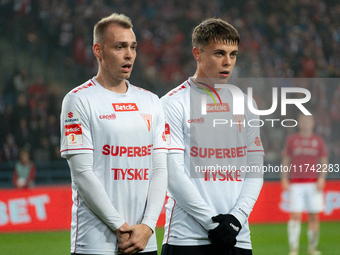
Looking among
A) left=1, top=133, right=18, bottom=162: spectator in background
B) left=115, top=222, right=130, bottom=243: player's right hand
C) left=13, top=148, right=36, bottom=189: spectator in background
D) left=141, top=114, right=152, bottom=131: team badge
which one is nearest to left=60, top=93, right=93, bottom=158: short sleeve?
left=141, top=114, right=152, bottom=131: team badge

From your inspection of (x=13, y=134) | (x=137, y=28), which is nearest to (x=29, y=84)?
(x=13, y=134)

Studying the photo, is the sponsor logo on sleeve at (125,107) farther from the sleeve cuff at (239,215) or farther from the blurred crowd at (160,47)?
the blurred crowd at (160,47)

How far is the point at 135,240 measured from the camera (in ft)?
8.77

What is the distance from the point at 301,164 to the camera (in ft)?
24.6

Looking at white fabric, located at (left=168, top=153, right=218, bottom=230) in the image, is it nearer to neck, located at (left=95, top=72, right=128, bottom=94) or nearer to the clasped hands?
the clasped hands

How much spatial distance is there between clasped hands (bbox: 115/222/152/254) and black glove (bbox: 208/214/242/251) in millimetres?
415

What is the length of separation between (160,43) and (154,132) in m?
11.4

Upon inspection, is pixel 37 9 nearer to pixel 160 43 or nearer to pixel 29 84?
pixel 29 84

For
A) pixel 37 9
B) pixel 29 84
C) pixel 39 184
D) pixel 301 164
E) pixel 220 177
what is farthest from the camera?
pixel 37 9

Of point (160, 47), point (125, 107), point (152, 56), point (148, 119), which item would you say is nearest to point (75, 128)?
point (125, 107)

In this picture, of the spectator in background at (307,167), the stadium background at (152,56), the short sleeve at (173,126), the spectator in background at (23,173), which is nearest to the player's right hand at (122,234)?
the short sleeve at (173,126)

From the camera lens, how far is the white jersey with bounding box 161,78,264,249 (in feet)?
9.89

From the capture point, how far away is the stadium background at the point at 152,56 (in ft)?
37.0

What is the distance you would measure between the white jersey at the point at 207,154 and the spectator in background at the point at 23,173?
7727 mm
